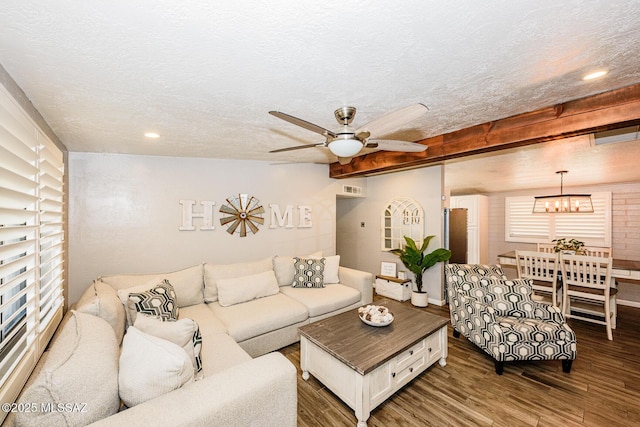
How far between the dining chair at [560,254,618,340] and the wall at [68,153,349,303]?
155 inches

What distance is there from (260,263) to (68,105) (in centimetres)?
249

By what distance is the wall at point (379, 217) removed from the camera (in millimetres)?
4355

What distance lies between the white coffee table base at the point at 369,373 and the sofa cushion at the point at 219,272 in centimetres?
132

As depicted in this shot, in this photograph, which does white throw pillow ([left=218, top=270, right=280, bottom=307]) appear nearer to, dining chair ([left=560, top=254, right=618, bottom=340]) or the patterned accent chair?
the patterned accent chair

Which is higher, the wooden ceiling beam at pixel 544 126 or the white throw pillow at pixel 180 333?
the wooden ceiling beam at pixel 544 126

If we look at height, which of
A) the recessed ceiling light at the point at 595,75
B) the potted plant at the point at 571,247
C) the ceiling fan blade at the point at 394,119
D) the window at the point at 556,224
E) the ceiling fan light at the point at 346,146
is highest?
the recessed ceiling light at the point at 595,75

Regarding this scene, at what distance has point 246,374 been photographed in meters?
1.42

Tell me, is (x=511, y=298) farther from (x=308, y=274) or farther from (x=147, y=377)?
(x=147, y=377)

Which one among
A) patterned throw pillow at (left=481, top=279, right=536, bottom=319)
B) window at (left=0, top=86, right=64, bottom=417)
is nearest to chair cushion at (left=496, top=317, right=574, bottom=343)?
patterned throw pillow at (left=481, top=279, right=536, bottom=319)

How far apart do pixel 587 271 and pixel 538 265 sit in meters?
0.51

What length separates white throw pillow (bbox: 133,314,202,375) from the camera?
1590 millimetres

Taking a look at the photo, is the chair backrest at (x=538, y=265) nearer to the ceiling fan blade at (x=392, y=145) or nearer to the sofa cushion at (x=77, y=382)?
the ceiling fan blade at (x=392, y=145)

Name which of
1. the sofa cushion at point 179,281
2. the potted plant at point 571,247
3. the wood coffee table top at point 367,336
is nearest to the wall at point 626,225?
the potted plant at point 571,247

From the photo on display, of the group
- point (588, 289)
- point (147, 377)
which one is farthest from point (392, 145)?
point (588, 289)
